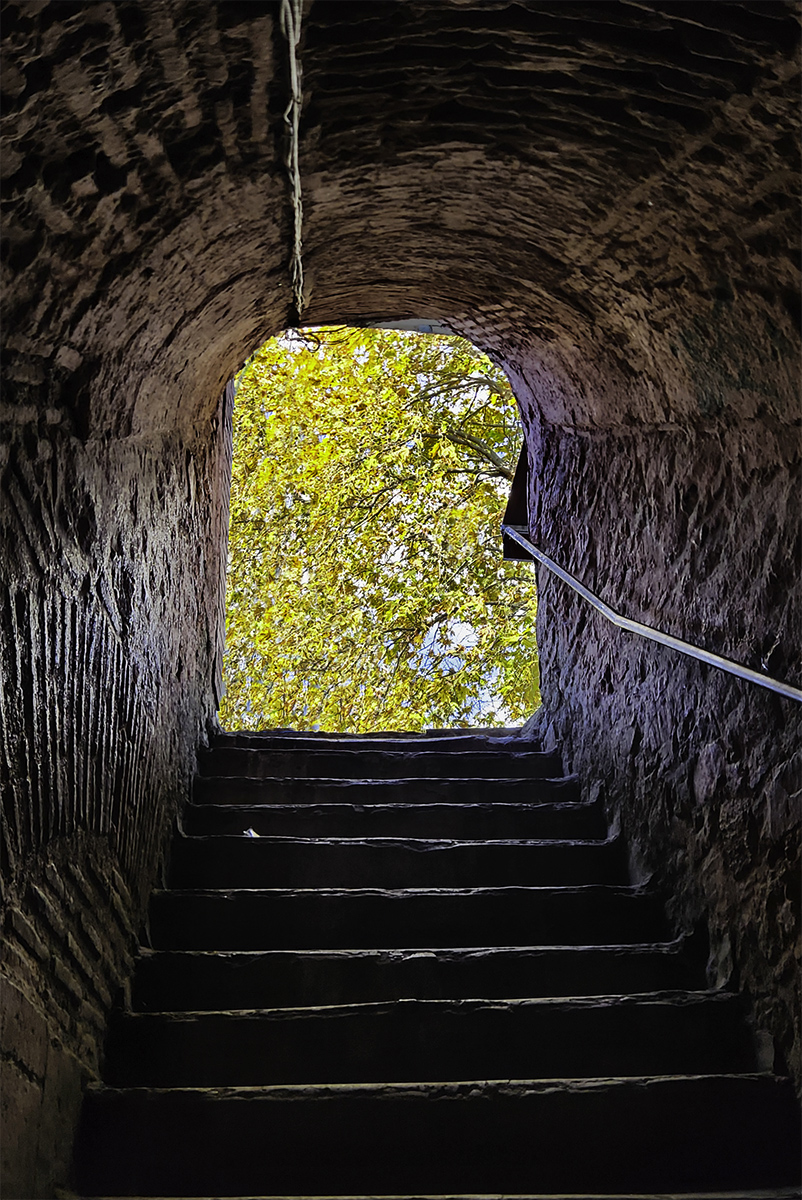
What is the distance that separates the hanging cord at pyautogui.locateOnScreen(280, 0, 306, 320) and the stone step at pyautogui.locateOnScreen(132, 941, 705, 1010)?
183cm

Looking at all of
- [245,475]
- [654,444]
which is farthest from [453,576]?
[654,444]

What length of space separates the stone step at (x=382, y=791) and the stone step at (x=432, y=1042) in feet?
4.39

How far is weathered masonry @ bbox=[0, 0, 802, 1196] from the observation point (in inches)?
61.9

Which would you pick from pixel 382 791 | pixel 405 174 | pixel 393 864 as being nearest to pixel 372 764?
pixel 382 791

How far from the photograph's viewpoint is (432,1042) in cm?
243

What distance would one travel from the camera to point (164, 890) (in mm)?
3066

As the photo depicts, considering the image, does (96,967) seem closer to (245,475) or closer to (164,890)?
(164,890)

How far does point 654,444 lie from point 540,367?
0.83 m

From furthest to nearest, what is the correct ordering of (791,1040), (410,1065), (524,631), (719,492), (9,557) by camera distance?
(524,631) < (719,492) < (410,1065) < (791,1040) < (9,557)

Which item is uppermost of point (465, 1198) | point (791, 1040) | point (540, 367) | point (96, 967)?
point (540, 367)

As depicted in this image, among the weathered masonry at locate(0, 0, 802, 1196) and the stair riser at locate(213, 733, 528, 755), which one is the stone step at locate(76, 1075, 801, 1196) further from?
the stair riser at locate(213, 733, 528, 755)

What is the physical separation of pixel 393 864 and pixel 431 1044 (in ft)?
2.84

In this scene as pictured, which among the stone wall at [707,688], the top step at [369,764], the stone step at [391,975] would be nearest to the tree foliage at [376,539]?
the top step at [369,764]

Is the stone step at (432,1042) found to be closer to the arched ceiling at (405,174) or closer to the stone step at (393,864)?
the stone step at (393,864)
